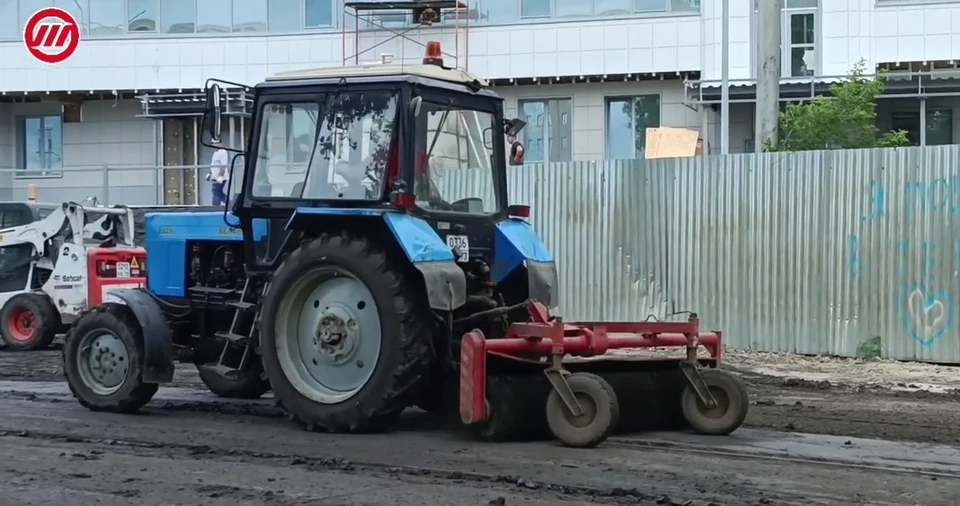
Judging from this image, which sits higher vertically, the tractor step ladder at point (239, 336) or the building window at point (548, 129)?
the building window at point (548, 129)

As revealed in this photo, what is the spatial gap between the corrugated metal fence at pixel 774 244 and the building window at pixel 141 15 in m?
12.7

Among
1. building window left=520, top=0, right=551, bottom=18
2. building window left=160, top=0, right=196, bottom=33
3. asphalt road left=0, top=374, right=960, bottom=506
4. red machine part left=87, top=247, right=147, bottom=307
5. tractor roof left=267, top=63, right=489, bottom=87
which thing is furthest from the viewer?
building window left=160, top=0, right=196, bottom=33

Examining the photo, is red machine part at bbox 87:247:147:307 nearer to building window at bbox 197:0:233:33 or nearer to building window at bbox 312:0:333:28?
building window at bbox 312:0:333:28

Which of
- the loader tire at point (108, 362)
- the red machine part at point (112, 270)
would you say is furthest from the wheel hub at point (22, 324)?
the loader tire at point (108, 362)

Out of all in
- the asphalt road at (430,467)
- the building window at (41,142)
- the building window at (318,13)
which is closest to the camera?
the asphalt road at (430,467)

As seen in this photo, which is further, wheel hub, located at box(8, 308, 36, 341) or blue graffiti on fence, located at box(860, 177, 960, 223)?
wheel hub, located at box(8, 308, 36, 341)

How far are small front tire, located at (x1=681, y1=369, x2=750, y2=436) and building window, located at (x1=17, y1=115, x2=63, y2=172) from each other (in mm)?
21500

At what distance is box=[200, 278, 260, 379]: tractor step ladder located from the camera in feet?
33.4

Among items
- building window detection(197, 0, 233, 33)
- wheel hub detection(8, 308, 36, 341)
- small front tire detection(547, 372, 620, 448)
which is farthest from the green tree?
building window detection(197, 0, 233, 33)

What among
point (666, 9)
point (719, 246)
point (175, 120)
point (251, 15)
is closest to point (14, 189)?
point (175, 120)

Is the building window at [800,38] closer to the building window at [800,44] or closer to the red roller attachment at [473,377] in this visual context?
the building window at [800,44]

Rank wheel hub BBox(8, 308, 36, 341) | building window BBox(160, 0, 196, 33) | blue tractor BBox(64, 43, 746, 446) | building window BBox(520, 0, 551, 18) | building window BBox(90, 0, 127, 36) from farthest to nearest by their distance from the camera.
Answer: building window BBox(90, 0, 127, 36)
building window BBox(160, 0, 196, 33)
building window BBox(520, 0, 551, 18)
wheel hub BBox(8, 308, 36, 341)
blue tractor BBox(64, 43, 746, 446)

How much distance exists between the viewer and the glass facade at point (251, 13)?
81.6 feet

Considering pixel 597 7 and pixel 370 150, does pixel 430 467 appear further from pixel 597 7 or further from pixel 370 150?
pixel 597 7
